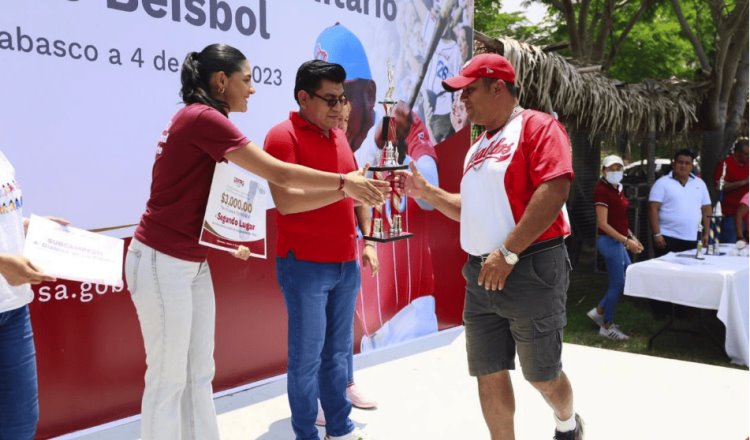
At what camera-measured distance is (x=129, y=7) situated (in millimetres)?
3572

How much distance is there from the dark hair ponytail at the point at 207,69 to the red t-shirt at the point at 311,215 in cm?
47

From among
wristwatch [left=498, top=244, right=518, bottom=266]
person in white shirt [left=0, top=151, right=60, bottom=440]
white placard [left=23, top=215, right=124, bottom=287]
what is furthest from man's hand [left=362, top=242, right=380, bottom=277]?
person in white shirt [left=0, top=151, right=60, bottom=440]

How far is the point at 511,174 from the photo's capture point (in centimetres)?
271

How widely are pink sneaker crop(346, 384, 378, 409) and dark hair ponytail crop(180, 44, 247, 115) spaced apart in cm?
221

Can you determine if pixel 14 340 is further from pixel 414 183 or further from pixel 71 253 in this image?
pixel 414 183

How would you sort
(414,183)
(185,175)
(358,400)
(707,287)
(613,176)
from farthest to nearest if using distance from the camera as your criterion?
(613,176)
(707,287)
(358,400)
(414,183)
(185,175)

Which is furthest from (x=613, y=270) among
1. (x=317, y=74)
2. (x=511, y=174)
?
(x=317, y=74)

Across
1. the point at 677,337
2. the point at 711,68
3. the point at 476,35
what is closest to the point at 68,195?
the point at 476,35

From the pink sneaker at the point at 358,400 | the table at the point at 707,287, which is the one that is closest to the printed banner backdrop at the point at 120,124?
the pink sneaker at the point at 358,400

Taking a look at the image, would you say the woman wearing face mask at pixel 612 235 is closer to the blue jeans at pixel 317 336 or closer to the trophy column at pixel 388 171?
the trophy column at pixel 388 171

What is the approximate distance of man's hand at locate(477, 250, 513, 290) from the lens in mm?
2676

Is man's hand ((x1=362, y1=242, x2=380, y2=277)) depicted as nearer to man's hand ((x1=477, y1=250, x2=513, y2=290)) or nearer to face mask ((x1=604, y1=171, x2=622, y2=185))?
man's hand ((x1=477, y1=250, x2=513, y2=290))

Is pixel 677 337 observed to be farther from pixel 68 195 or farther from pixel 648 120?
pixel 68 195

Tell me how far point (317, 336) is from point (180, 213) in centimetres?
92
